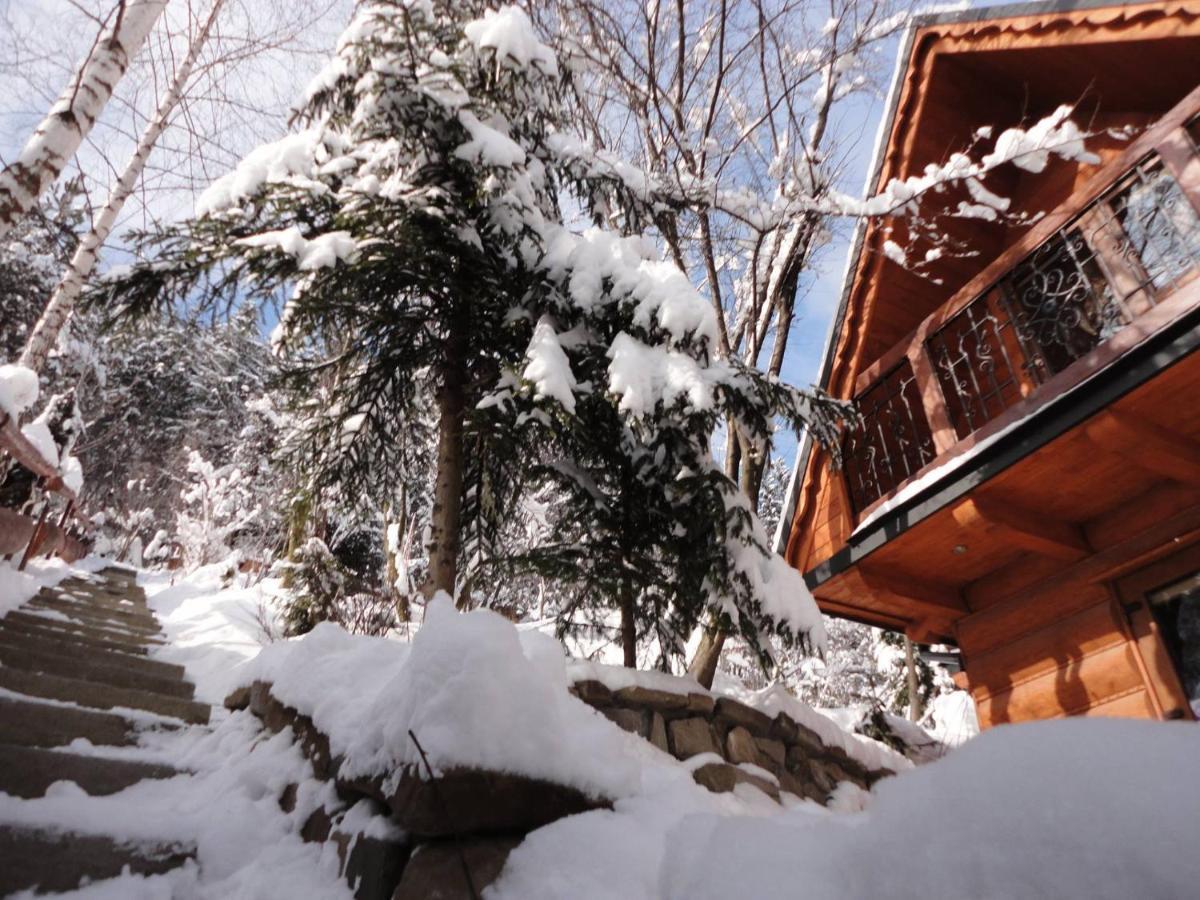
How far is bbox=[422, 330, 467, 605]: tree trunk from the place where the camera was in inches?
168

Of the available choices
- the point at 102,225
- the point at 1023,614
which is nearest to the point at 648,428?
the point at 1023,614

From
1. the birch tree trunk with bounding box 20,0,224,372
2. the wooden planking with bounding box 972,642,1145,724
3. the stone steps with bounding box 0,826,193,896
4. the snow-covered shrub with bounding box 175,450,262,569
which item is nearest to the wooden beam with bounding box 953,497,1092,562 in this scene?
the wooden planking with bounding box 972,642,1145,724

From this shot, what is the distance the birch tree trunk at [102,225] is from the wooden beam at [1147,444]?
9.33 meters

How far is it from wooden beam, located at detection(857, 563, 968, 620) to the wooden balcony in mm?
488

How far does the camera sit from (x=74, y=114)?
417 cm

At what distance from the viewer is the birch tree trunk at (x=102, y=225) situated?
22.5 feet

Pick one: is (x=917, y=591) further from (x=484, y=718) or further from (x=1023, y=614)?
(x=484, y=718)

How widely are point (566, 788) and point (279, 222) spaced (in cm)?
428

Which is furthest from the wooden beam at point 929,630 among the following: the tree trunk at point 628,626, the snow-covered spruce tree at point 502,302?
the tree trunk at point 628,626

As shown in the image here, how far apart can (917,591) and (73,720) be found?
18.3 feet

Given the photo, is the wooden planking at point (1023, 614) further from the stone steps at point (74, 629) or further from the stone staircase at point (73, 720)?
the stone steps at point (74, 629)

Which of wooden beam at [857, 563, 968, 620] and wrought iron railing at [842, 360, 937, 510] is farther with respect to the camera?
wrought iron railing at [842, 360, 937, 510]

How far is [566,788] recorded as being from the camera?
62.1 inches

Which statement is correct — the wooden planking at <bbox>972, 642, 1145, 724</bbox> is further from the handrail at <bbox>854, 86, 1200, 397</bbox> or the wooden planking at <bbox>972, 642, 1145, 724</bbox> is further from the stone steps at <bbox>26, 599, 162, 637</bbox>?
the stone steps at <bbox>26, 599, 162, 637</bbox>
